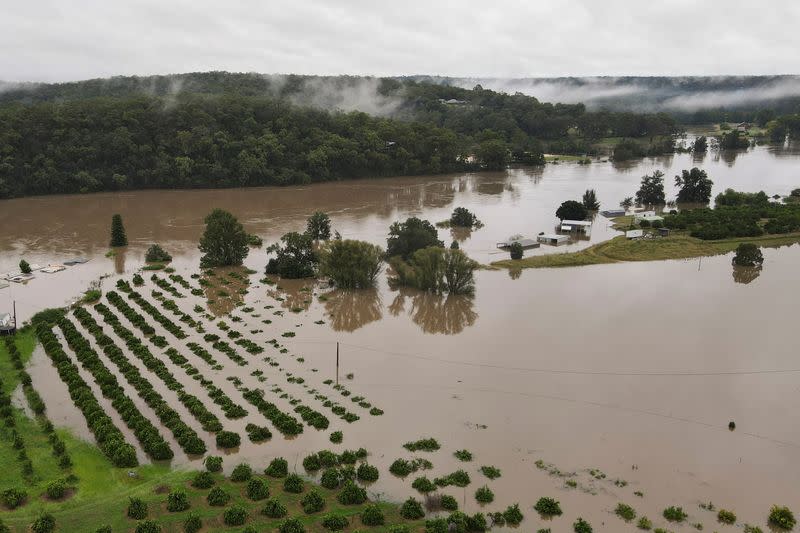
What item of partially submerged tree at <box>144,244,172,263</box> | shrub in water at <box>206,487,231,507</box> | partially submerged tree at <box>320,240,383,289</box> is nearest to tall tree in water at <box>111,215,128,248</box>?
partially submerged tree at <box>144,244,172,263</box>

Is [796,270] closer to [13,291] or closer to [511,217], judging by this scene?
[511,217]

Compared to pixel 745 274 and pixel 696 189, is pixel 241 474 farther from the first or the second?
pixel 696 189

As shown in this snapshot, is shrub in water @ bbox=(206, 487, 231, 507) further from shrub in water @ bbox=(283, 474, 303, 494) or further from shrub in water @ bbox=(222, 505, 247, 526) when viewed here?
shrub in water @ bbox=(283, 474, 303, 494)

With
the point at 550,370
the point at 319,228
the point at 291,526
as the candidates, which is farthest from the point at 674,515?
the point at 319,228

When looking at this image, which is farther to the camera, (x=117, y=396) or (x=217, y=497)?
(x=117, y=396)

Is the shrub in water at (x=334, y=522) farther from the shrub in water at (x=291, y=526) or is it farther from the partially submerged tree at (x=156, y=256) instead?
the partially submerged tree at (x=156, y=256)

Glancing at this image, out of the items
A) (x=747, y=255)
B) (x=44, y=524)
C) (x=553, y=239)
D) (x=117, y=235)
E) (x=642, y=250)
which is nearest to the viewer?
(x=44, y=524)
